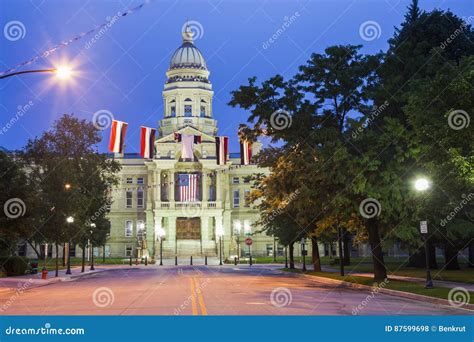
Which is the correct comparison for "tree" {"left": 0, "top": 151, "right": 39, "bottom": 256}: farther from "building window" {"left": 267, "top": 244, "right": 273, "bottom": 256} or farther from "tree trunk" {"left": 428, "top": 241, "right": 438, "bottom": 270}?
"building window" {"left": 267, "top": 244, "right": 273, "bottom": 256}

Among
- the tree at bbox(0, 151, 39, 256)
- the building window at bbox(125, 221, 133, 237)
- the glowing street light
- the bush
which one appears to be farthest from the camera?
the building window at bbox(125, 221, 133, 237)

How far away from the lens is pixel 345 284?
32.8 metres

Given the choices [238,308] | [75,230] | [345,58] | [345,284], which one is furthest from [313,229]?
[238,308]

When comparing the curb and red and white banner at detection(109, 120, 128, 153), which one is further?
red and white banner at detection(109, 120, 128, 153)

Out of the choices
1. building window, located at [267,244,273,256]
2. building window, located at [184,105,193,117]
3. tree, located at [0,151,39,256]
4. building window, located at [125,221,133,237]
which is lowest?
building window, located at [267,244,273,256]

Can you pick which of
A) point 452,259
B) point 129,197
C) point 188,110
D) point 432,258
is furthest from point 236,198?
point 452,259

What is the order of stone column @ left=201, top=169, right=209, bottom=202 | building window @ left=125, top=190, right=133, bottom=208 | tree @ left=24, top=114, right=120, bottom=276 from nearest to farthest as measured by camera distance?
tree @ left=24, top=114, right=120, bottom=276
stone column @ left=201, top=169, right=209, bottom=202
building window @ left=125, top=190, right=133, bottom=208

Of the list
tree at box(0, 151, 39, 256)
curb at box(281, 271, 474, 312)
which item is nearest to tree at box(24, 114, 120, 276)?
tree at box(0, 151, 39, 256)

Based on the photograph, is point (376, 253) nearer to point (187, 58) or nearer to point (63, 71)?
point (63, 71)

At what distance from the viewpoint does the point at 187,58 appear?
114 metres

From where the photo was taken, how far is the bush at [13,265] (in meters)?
46.1

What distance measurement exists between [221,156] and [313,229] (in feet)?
83.8

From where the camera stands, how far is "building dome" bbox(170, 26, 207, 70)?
112875 millimetres

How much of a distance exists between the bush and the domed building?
1818 inches
